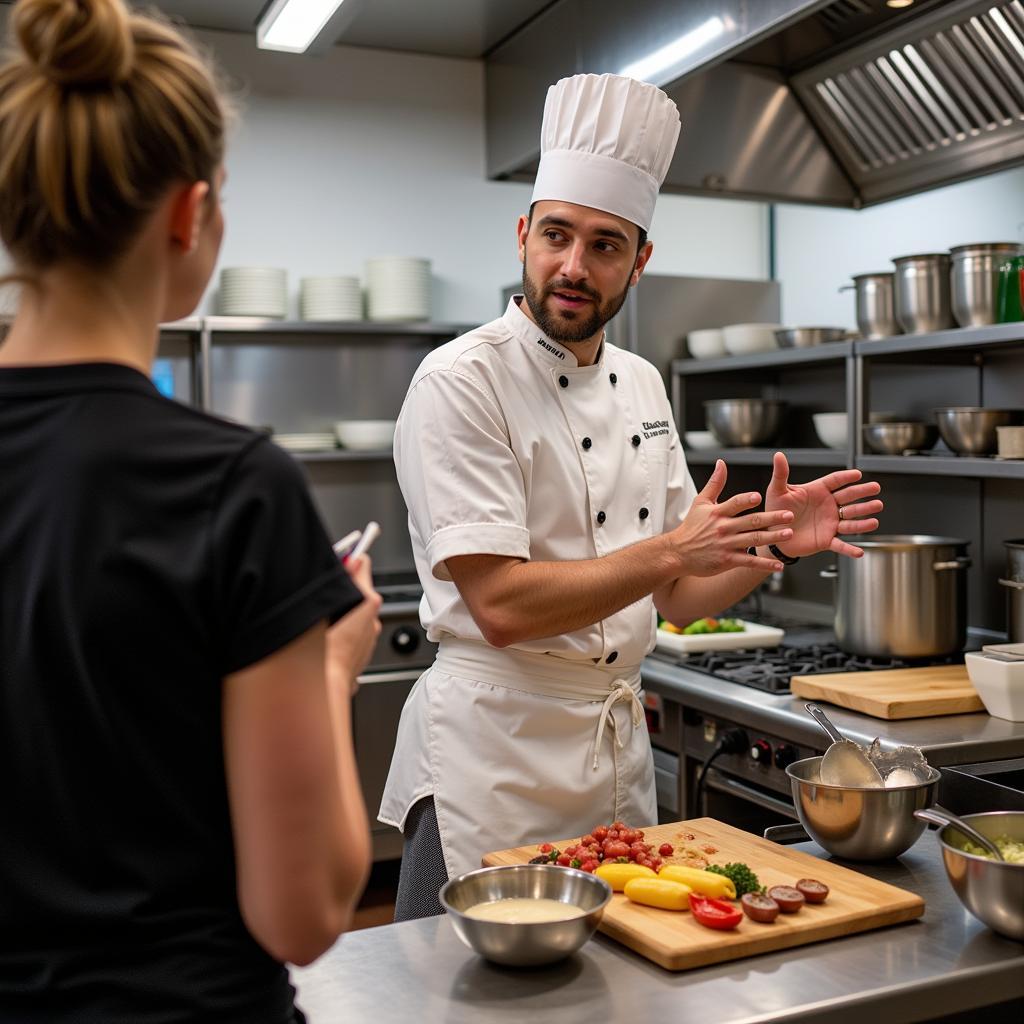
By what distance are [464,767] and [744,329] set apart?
7.26 feet

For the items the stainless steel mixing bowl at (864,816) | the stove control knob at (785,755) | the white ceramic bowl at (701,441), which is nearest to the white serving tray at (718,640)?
the stove control knob at (785,755)

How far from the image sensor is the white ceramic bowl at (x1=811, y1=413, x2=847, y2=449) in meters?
3.26

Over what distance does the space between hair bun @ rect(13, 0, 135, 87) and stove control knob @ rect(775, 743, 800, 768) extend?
204 cm

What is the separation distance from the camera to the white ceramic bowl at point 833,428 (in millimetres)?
3257

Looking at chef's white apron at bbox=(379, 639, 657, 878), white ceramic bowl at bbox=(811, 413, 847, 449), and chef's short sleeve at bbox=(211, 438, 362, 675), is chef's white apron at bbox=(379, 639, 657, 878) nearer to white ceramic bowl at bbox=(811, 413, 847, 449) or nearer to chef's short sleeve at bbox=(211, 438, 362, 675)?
chef's short sleeve at bbox=(211, 438, 362, 675)

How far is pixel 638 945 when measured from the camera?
1.33 metres

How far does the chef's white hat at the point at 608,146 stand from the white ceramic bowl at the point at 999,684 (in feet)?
3.58

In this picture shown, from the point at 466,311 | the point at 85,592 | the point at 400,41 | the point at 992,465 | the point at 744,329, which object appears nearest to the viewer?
the point at 85,592

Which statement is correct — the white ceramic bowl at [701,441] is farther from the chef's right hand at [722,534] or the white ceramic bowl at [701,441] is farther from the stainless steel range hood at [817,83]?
the chef's right hand at [722,534]

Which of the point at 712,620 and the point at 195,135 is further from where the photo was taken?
the point at 712,620

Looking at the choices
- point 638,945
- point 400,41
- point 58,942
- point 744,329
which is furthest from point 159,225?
point 400,41

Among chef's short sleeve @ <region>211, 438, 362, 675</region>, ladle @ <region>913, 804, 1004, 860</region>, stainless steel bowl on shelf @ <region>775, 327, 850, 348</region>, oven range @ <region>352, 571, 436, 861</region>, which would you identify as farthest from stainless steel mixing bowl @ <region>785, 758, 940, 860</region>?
oven range @ <region>352, 571, 436, 861</region>

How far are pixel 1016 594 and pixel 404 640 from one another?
1913 mm

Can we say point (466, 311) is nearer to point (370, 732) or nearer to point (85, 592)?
point (370, 732)
